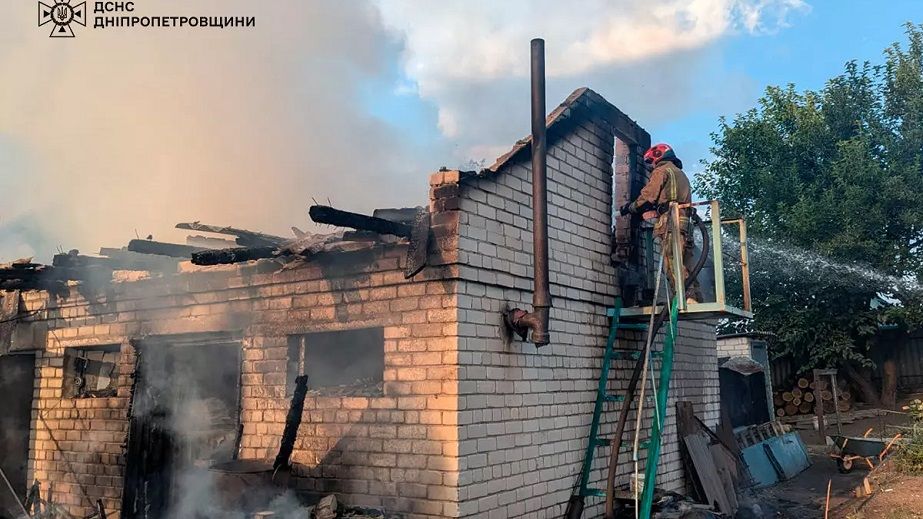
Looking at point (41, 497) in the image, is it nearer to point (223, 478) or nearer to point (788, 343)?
point (223, 478)

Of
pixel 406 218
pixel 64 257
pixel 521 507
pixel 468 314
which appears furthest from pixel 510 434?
pixel 64 257

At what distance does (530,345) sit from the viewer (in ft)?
21.6

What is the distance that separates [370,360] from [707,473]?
16.7 feet

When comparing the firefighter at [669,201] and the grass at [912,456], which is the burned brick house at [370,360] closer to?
the firefighter at [669,201]

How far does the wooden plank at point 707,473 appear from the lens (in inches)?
351

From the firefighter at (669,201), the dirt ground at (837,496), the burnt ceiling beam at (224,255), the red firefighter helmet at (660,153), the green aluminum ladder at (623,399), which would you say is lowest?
the dirt ground at (837,496)

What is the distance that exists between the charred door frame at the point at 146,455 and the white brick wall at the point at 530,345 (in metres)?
2.64

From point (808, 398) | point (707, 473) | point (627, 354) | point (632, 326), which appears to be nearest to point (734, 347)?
point (808, 398)

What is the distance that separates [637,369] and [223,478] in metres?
4.17

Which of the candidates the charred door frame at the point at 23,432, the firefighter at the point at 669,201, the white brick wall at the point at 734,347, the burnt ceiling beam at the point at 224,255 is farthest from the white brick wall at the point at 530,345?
the white brick wall at the point at 734,347

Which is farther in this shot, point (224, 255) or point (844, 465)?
point (844, 465)

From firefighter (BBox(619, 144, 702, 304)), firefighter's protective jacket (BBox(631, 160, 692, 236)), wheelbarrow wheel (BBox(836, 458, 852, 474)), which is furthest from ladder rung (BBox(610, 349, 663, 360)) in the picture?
wheelbarrow wheel (BBox(836, 458, 852, 474))

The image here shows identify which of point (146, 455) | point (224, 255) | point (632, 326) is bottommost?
point (146, 455)

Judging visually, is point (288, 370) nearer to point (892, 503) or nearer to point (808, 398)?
point (892, 503)
